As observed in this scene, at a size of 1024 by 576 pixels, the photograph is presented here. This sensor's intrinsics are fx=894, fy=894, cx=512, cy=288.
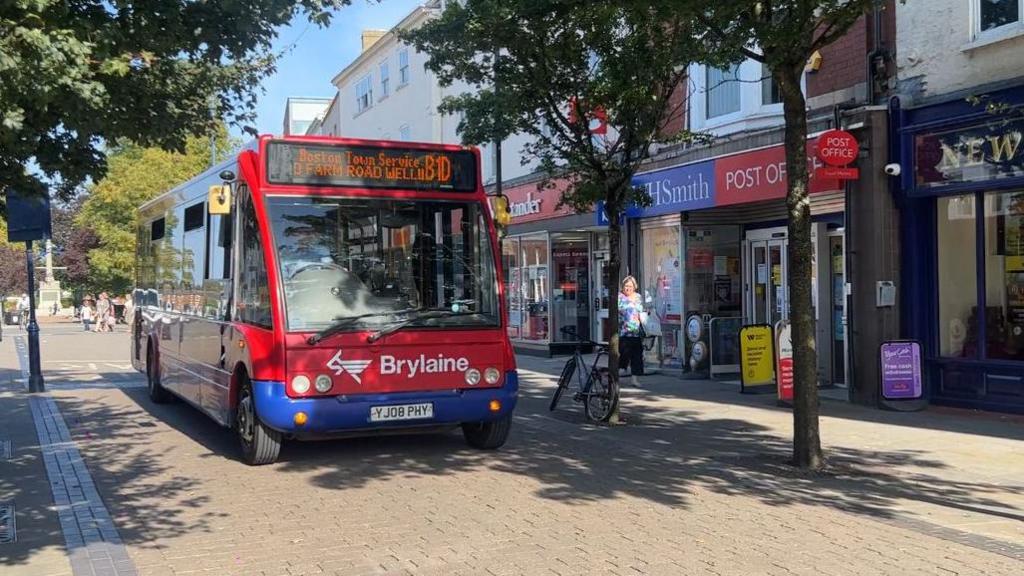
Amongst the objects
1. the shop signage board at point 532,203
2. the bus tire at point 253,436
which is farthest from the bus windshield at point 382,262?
the shop signage board at point 532,203

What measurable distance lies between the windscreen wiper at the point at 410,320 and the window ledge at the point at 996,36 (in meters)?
7.09

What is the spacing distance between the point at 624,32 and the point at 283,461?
21.1 feet

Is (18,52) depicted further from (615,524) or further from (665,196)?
(665,196)

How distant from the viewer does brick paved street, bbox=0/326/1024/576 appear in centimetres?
544

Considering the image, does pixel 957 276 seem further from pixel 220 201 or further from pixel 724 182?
pixel 220 201

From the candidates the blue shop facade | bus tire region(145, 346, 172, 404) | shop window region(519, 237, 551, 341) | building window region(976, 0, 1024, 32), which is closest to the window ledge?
building window region(976, 0, 1024, 32)

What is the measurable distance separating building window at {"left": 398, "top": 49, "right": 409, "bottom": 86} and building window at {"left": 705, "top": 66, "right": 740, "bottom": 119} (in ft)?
54.0

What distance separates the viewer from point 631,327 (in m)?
14.0

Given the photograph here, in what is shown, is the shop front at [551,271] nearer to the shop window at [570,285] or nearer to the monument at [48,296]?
the shop window at [570,285]

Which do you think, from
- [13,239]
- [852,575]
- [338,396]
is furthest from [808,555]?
[13,239]

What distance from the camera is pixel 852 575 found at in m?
Answer: 5.06

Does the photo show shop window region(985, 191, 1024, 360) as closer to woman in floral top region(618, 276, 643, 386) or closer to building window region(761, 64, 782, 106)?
building window region(761, 64, 782, 106)

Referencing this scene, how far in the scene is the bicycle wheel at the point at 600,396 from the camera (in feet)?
34.4

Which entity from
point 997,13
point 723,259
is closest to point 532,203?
point 723,259
